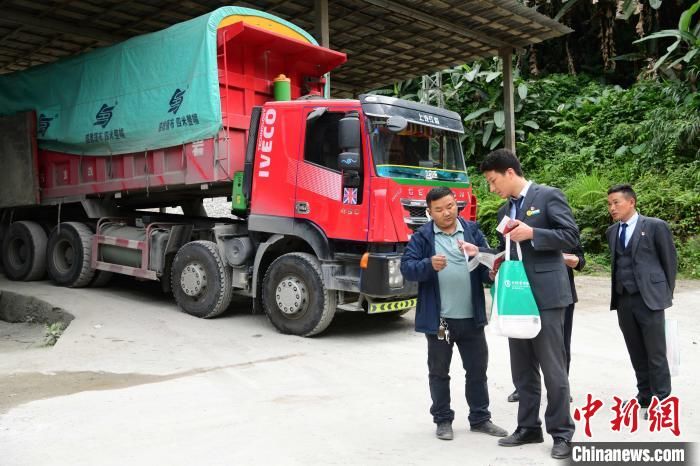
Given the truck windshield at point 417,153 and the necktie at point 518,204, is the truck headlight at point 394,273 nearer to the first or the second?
the truck windshield at point 417,153

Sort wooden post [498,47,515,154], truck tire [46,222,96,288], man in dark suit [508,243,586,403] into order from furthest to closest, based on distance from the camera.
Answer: wooden post [498,47,515,154], truck tire [46,222,96,288], man in dark suit [508,243,586,403]

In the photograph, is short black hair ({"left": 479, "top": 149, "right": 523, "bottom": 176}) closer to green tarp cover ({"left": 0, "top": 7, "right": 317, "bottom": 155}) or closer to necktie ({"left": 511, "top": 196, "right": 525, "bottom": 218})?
necktie ({"left": 511, "top": 196, "right": 525, "bottom": 218})

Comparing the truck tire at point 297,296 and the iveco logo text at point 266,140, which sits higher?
the iveco logo text at point 266,140

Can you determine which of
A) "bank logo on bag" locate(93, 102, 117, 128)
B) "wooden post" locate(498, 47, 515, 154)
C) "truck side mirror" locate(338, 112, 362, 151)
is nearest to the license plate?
"truck side mirror" locate(338, 112, 362, 151)

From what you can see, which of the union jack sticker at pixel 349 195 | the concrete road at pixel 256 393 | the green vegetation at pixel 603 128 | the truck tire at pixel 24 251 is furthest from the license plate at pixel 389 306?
the truck tire at pixel 24 251

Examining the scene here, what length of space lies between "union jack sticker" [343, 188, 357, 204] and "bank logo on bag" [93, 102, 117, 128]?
4.22m

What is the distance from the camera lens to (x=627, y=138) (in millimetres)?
15781

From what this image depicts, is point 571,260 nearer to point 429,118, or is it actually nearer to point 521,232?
point 521,232

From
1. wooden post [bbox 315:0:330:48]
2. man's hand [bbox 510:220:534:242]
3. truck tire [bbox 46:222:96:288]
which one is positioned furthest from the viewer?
wooden post [bbox 315:0:330:48]

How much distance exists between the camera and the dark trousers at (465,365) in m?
4.14

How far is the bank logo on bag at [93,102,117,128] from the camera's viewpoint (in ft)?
31.1

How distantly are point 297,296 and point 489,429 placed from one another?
370cm

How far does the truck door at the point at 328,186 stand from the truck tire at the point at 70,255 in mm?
4319
